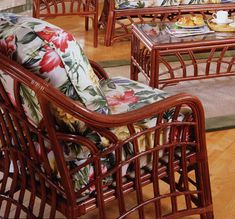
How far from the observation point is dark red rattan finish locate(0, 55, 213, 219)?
1545 millimetres

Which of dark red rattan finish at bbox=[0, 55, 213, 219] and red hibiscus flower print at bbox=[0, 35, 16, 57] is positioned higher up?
red hibiscus flower print at bbox=[0, 35, 16, 57]

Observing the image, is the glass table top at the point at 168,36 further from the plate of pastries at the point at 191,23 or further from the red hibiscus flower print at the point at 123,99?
the red hibiscus flower print at the point at 123,99

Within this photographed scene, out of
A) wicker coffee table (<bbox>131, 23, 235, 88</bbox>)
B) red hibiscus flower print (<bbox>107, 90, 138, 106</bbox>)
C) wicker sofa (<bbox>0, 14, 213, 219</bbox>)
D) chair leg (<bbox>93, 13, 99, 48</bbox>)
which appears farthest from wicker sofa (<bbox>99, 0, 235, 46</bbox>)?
wicker sofa (<bbox>0, 14, 213, 219</bbox>)

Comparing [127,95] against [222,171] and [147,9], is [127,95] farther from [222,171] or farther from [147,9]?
[147,9]

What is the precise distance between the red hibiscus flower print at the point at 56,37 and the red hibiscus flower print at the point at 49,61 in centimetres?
3

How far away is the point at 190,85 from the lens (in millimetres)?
3523

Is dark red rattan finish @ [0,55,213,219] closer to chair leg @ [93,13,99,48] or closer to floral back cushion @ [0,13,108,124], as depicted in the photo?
floral back cushion @ [0,13,108,124]

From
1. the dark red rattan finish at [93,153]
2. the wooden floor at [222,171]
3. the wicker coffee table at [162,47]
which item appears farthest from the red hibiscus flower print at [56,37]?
the wicker coffee table at [162,47]

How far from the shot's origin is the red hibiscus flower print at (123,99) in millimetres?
2080

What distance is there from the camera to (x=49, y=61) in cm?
154

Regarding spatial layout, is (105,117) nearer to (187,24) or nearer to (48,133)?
(48,133)

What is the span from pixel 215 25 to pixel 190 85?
46 cm

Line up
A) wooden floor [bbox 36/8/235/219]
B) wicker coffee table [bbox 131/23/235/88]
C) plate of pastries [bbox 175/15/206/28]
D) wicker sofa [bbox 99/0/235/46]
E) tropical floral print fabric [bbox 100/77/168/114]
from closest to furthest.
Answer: tropical floral print fabric [bbox 100/77/168/114]
wooden floor [bbox 36/8/235/219]
wicker coffee table [bbox 131/23/235/88]
plate of pastries [bbox 175/15/206/28]
wicker sofa [bbox 99/0/235/46]

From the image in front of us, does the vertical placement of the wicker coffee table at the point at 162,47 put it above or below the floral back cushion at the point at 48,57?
below
